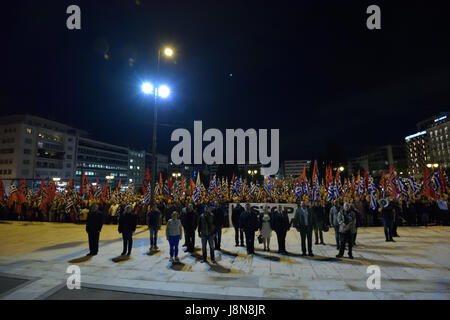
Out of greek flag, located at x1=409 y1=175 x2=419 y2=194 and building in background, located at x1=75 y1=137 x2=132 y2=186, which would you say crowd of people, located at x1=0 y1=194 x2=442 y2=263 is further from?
building in background, located at x1=75 y1=137 x2=132 y2=186

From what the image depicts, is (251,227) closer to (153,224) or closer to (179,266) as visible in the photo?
(179,266)

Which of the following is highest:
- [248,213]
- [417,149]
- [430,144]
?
[417,149]

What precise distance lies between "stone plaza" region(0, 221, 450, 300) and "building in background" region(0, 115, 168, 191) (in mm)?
49291

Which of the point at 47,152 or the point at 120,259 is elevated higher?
the point at 47,152

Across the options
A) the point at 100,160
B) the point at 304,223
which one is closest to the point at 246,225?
the point at 304,223

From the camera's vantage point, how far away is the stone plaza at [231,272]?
5.54 m

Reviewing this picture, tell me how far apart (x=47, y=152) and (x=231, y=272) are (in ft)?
290

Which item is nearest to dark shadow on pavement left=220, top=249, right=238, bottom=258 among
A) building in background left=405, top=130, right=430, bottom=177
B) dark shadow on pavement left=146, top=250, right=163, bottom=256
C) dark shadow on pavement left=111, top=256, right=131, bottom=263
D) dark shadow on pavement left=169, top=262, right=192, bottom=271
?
dark shadow on pavement left=169, top=262, right=192, bottom=271

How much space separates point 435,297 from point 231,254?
600 cm

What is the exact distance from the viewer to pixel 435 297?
516cm

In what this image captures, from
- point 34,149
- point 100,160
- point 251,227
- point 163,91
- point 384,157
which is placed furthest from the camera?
point 384,157

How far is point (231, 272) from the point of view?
705 centimetres
